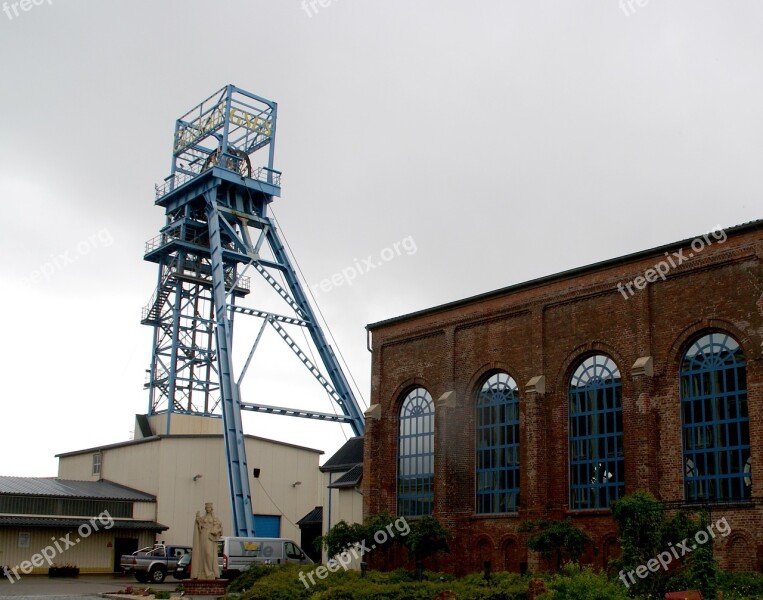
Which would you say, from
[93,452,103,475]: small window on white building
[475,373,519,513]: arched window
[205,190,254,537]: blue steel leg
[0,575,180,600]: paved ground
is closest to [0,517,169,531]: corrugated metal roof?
[0,575,180,600]: paved ground

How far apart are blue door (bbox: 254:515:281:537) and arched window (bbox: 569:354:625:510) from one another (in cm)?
2032

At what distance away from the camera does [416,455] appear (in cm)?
2967

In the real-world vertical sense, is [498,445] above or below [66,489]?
above

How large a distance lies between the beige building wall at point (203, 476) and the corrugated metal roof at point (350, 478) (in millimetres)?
7121

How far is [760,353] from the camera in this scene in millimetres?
20828

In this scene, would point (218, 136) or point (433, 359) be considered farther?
point (218, 136)

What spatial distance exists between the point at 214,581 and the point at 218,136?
2846cm

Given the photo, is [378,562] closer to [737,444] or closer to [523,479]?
[523,479]

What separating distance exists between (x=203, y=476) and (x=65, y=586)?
12.7m

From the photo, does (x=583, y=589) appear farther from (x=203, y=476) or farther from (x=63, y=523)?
(x=203, y=476)

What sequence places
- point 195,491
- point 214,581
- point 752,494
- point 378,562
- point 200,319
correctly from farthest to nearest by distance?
point 200,319 < point 195,491 < point 378,562 < point 214,581 < point 752,494

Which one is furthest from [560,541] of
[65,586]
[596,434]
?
[65,586]

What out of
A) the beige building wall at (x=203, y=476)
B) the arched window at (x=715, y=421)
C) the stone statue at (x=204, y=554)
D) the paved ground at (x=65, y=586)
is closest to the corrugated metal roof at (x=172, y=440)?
the beige building wall at (x=203, y=476)

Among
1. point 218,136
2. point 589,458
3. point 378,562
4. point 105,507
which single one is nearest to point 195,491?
point 105,507
